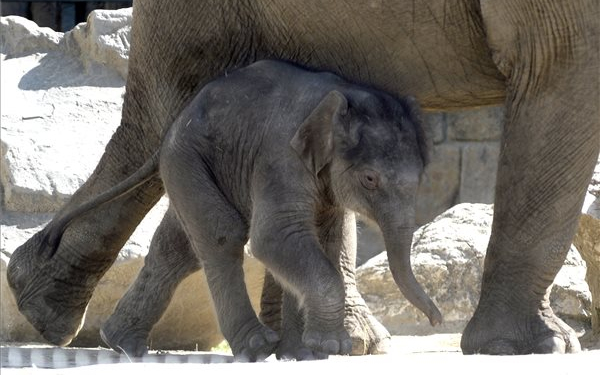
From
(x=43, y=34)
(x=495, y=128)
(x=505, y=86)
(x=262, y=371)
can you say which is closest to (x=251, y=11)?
(x=505, y=86)

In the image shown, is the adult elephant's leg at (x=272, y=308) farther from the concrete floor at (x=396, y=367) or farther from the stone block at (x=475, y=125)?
the stone block at (x=475, y=125)

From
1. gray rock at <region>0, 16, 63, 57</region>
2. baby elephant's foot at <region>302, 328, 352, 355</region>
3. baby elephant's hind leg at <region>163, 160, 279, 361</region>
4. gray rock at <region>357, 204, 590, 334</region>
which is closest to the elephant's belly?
baby elephant's hind leg at <region>163, 160, 279, 361</region>

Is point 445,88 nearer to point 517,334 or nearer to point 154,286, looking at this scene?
point 517,334

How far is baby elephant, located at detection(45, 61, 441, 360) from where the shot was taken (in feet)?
18.0

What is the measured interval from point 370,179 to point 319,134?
0.22 m

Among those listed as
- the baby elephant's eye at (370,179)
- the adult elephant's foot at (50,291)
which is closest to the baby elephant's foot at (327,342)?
the baby elephant's eye at (370,179)

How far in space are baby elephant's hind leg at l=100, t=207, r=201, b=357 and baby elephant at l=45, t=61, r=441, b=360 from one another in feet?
1.00

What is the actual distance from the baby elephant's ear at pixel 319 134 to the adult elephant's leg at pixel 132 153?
0.79 m

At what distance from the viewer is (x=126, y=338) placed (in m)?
6.40

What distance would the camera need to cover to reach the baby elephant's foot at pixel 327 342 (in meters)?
5.38

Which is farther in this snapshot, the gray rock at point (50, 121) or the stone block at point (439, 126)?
the stone block at point (439, 126)

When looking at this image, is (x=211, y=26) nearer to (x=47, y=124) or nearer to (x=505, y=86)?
(x=505, y=86)

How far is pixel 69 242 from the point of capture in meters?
6.89

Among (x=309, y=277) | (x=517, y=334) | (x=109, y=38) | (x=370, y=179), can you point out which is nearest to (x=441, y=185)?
(x=109, y=38)
